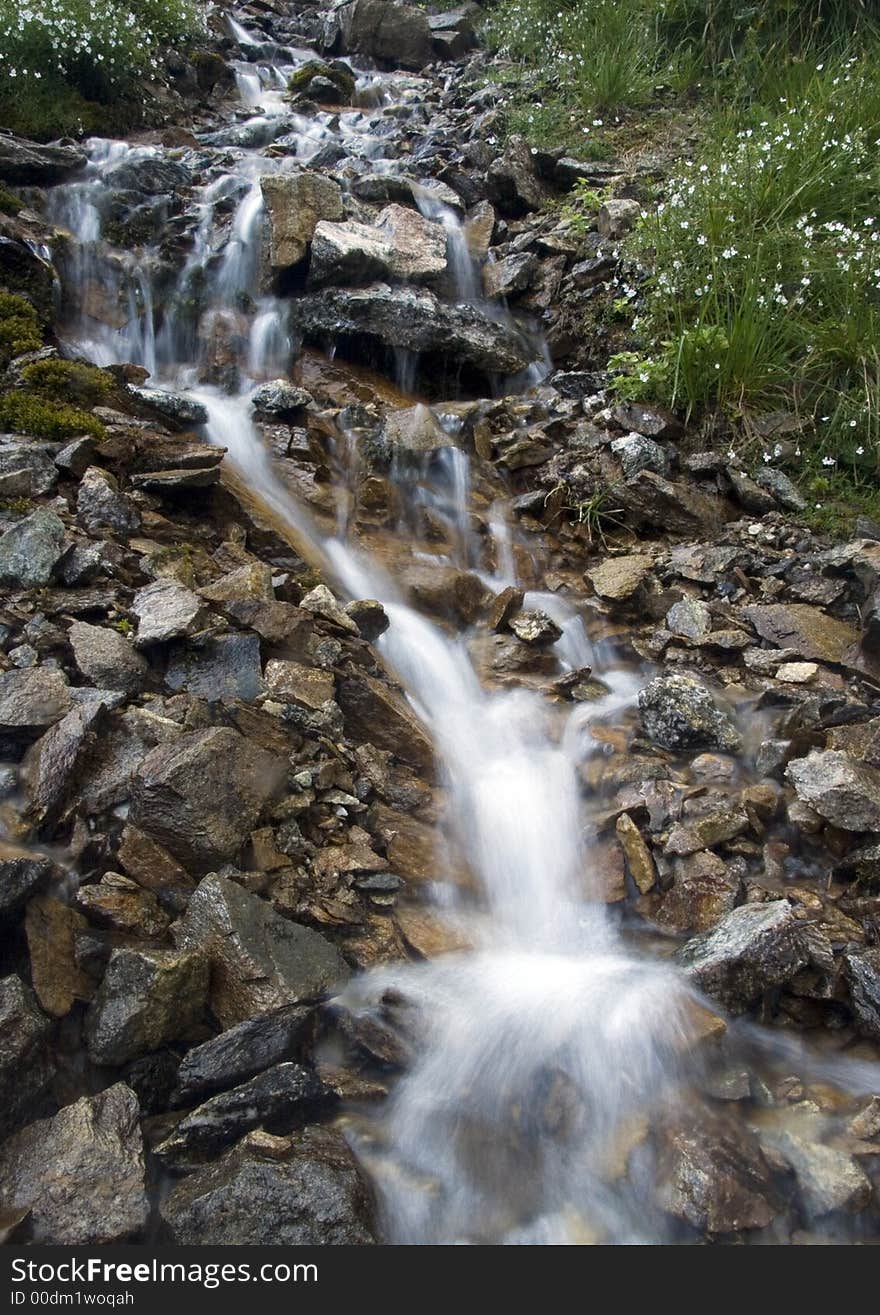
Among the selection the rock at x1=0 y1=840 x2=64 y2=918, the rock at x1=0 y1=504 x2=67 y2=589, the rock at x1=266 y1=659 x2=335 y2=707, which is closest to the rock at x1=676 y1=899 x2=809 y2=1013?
the rock at x1=266 y1=659 x2=335 y2=707

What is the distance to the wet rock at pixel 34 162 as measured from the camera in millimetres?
8844

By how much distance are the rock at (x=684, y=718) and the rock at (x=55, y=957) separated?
303 cm

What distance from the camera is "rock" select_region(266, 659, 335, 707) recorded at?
13.3 ft

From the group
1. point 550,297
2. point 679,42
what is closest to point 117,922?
point 550,297

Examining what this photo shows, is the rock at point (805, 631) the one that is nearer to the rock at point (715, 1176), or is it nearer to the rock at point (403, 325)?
the rock at point (715, 1176)

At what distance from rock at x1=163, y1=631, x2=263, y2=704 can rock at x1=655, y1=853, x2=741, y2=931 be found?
2121 mm

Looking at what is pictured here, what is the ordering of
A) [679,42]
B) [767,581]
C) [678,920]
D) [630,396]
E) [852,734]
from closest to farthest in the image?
[678,920] → [852,734] → [767,581] → [630,396] → [679,42]

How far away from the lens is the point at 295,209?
8.55m

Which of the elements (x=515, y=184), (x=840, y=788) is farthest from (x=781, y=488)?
(x=515, y=184)

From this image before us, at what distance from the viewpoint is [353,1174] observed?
263cm

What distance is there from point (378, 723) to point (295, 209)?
6.58 metres

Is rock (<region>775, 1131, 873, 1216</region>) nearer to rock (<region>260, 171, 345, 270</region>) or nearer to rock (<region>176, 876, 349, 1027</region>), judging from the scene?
rock (<region>176, 876, 349, 1027</region>)

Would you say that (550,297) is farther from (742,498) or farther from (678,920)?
(678,920)

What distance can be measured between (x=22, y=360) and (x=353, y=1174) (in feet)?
18.6
